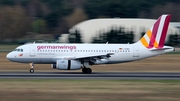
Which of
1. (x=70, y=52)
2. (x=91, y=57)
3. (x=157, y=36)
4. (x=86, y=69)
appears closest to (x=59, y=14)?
(x=157, y=36)

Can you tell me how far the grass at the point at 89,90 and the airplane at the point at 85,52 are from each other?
8771mm

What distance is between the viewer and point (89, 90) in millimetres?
26047

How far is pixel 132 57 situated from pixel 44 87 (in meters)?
16.8

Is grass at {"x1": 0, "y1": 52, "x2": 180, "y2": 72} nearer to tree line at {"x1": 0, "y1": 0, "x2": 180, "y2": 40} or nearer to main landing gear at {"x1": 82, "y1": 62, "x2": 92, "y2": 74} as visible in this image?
main landing gear at {"x1": 82, "y1": 62, "x2": 92, "y2": 74}

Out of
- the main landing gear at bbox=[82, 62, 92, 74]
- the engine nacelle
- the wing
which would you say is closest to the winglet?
the wing

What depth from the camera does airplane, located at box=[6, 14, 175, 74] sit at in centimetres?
3994

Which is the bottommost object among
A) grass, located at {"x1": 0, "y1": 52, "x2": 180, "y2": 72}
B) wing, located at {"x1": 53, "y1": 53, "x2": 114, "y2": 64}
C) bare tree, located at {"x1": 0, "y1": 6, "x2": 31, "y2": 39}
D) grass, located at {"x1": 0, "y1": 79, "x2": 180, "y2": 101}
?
grass, located at {"x1": 0, "y1": 79, "x2": 180, "y2": 101}

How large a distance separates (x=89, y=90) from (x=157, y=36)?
18705mm

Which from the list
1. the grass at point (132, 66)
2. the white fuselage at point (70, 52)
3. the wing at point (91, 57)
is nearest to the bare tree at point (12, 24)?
the grass at point (132, 66)

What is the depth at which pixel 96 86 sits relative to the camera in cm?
2805

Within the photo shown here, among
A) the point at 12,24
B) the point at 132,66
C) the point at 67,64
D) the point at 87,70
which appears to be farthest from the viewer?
the point at 12,24

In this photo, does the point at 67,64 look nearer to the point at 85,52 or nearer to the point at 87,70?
the point at 87,70

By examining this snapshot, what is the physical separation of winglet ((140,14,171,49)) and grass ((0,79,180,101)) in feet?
36.7

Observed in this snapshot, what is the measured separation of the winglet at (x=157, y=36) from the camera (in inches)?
1694
